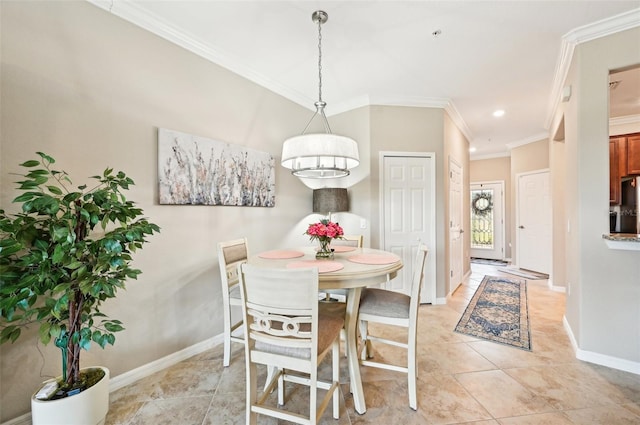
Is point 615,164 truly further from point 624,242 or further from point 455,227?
point 624,242

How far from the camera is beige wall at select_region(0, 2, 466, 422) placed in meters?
1.54

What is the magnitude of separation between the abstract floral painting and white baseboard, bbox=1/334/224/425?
124 cm

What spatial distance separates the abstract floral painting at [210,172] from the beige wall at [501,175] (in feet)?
20.2

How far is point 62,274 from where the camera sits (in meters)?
1.38

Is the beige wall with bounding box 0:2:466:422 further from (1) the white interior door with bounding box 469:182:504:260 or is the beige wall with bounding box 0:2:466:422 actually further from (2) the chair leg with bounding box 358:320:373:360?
(1) the white interior door with bounding box 469:182:504:260

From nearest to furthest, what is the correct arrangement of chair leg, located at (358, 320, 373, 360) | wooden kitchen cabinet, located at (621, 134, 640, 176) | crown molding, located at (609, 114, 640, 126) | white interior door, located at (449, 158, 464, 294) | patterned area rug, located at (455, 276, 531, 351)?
chair leg, located at (358, 320, 373, 360)
patterned area rug, located at (455, 276, 531, 351)
wooden kitchen cabinet, located at (621, 134, 640, 176)
crown molding, located at (609, 114, 640, 126)
white interior door, located at (449, 158, 464, 294)

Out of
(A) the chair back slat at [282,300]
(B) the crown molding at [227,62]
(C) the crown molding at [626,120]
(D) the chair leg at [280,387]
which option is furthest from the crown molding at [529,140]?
(D) the chair leg at [280,387]

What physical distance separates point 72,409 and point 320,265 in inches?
58.6

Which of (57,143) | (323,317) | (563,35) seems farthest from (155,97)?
(563,35)

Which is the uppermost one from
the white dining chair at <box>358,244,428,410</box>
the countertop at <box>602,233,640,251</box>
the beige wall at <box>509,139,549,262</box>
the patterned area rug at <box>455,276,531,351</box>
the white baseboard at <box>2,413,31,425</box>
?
the beige wall at <box>509,139,549,262</box>

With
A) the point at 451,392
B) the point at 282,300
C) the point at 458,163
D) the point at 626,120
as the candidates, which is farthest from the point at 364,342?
the point at 626,120

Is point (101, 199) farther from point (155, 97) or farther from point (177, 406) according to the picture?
point (177, 406)

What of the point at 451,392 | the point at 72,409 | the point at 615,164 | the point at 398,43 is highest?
the point at 398,43

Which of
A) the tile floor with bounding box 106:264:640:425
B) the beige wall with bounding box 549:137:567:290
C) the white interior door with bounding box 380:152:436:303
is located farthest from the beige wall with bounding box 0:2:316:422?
the beige wall with bounding box 549:137:567:290
